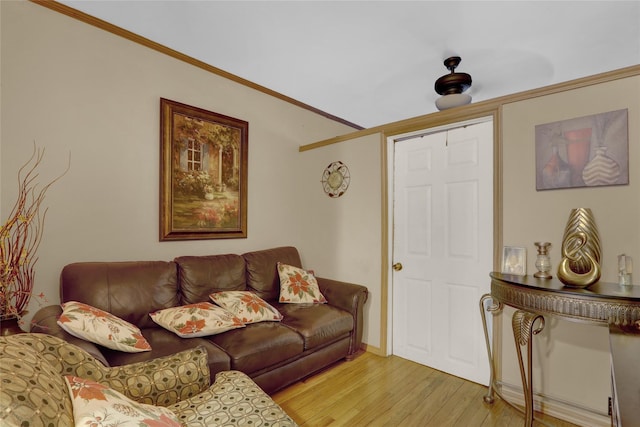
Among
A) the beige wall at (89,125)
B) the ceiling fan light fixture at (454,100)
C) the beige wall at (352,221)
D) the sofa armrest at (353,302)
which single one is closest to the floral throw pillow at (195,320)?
the beige wall at (89,125)

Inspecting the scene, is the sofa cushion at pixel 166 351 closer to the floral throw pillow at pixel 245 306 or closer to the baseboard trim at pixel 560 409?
the floral throw pillow at pixel 245 306

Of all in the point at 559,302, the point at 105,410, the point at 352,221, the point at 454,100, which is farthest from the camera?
the point at 352,221

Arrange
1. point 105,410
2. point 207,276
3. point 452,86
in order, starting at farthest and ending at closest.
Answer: point 452,86 → point 207,276 → point 105,410

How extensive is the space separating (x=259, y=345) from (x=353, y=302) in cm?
99

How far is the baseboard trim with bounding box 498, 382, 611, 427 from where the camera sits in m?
1.71

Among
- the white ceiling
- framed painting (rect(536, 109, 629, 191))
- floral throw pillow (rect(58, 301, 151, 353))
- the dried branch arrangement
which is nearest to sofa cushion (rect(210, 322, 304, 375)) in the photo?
floral throw pillow (rect(58, 301, 151, 353))

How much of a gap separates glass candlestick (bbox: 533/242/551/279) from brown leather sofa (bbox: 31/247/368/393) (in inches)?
52.7

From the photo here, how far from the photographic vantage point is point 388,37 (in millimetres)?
2344

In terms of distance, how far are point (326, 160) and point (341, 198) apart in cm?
49

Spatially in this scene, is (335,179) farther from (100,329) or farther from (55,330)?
(55,330)

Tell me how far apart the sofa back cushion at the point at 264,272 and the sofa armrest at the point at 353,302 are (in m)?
0.52

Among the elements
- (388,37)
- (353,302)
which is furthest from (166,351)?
(388,37)

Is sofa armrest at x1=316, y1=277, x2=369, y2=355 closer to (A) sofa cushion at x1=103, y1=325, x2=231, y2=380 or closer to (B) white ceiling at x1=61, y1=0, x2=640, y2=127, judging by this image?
(A) sofa cushion at x1=103, y1=325, x2=231, y2=380

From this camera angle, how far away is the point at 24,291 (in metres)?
1.84
